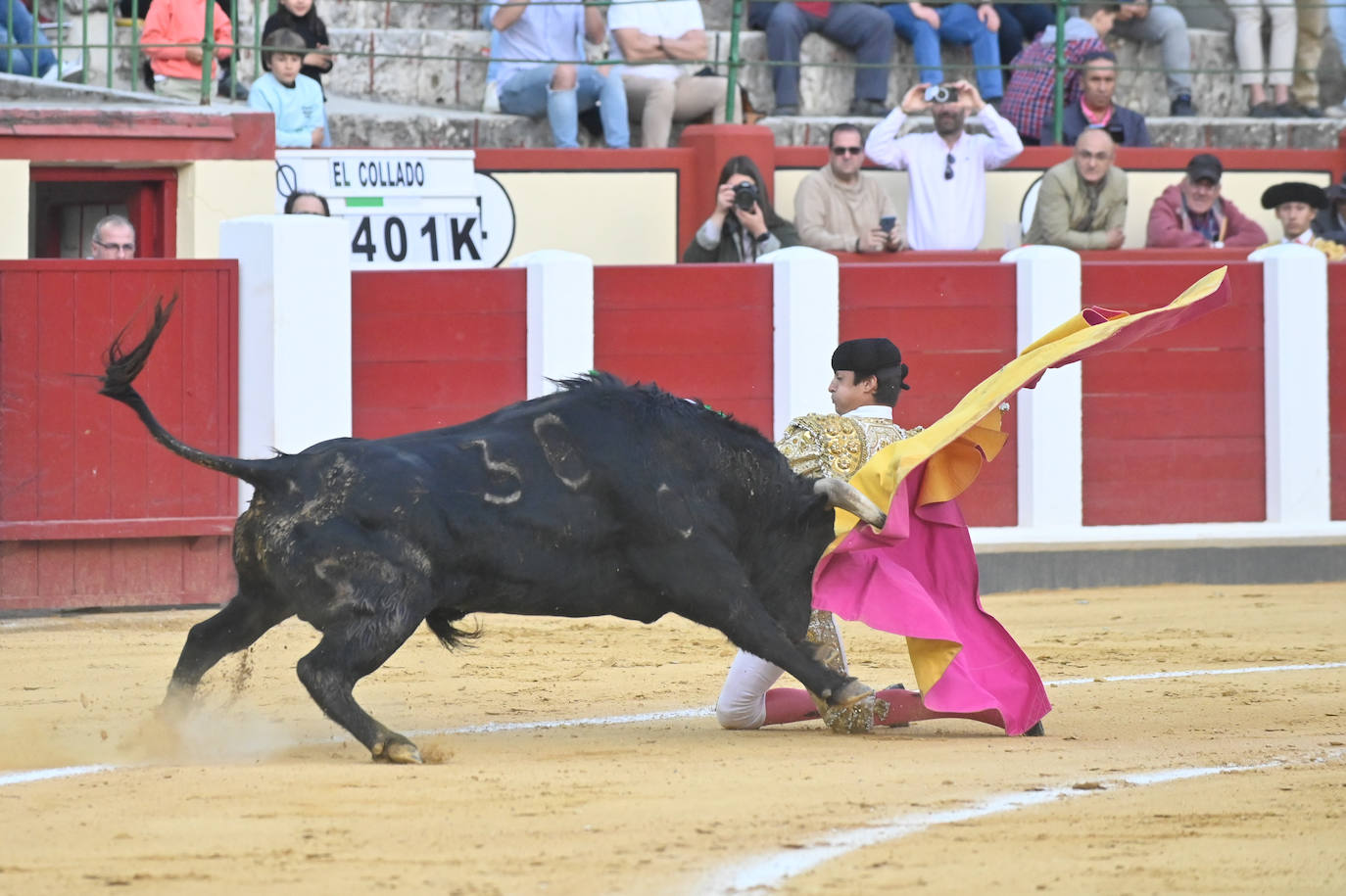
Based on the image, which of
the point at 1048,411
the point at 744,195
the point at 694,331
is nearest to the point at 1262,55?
the point at 1048,411

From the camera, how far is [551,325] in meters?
8.20

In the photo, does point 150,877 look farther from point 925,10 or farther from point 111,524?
point 925,10

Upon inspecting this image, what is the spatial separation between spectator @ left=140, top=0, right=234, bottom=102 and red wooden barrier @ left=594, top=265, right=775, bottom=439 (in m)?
2.55

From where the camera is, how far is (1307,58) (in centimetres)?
1239

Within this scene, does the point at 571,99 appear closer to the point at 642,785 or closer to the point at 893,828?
the point at 642,785

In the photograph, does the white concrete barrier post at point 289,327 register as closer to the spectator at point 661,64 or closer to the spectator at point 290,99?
the spectator at point 290,99

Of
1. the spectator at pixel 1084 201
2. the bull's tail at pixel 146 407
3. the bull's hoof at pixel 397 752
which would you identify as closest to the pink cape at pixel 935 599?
the bull's hoof at pixel 397 752

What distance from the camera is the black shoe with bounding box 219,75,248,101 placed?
980 cm

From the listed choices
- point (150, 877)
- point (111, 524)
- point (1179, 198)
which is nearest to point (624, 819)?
point (150, 877)

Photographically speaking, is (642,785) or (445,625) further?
(445,625)

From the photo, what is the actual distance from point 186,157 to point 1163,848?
639 centimetres

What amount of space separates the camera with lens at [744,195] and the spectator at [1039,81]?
229cm

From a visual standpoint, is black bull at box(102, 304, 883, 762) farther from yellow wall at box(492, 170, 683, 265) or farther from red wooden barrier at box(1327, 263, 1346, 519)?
yellow wall at box(492, 170, 683, 265)

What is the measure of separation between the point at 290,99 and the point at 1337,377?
494cm
